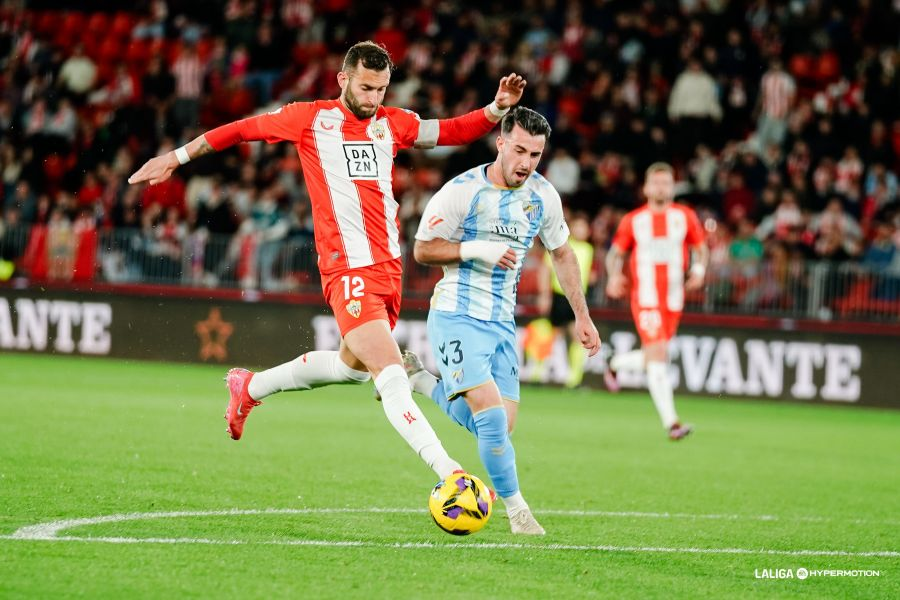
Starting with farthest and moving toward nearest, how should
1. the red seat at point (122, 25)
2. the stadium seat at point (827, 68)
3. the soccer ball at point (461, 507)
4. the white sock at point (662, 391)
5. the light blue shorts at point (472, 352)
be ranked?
1. the red seat at point (122, 25)
2. the stadium seat at point (827, 68)
3. the white sock at point (662, 391)
4. the light blue shorts at point (472, 352)
5. the soccer ball at point (461, 507)

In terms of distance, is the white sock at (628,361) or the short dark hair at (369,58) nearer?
the short dark hair at (369,58)

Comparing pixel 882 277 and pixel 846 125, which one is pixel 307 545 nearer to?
pixel 882 277

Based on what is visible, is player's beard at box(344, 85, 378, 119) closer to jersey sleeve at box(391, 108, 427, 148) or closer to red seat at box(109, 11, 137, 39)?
jersey sleeve at box(391, 108, 427, 148)

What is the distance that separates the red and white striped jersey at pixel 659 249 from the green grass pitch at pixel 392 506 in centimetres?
136

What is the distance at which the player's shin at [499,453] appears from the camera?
6.92 m

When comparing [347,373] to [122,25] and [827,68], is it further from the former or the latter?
[122,25]

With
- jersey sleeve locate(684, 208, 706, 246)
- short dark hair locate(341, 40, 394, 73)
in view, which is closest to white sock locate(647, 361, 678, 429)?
jersey sleeve locate(684, 208, 706, 246)

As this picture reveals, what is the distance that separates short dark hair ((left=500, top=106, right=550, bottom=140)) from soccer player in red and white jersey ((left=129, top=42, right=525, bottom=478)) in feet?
0.66

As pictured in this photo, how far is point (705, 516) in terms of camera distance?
25.9 feet

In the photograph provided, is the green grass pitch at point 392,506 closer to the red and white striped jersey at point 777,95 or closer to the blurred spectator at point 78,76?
the red and white striped jersey at point 777,95

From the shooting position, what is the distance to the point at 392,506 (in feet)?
25.2

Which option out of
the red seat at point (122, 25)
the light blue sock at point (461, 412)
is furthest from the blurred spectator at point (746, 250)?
the red seat at point (122, 25)

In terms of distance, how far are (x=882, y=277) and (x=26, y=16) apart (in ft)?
56.3

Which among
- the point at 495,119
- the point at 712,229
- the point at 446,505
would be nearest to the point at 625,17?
the point at 712,229
